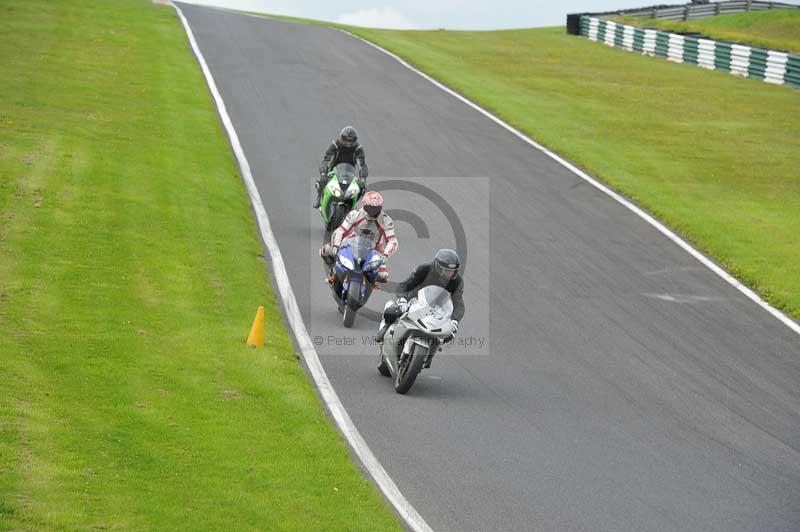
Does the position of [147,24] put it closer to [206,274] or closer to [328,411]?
[206,274]

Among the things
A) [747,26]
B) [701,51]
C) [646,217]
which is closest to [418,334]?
[646,217]

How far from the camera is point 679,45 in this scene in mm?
51844

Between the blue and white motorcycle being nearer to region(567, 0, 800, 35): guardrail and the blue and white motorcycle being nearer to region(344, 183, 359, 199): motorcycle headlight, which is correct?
region(344, 183, 359, 199): motorcycle headlight

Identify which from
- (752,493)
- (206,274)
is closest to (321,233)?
(206,274)

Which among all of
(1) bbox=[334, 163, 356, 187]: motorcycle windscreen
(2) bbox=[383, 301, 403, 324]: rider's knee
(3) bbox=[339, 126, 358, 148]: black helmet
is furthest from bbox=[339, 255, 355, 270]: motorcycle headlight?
(3) bbox=[339, 126, 358, 148]: black helmet

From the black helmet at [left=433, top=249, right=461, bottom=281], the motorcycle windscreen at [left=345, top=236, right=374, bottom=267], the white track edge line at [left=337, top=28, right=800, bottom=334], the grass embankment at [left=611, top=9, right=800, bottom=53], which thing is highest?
the black helmet at [left=433, top=249, right=461, bottom=281]

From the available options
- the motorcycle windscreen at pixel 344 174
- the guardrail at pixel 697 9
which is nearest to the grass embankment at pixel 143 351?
the motorcycle windscreen at pixel 344 174

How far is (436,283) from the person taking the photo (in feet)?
47.3

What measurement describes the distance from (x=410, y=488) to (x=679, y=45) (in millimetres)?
44107

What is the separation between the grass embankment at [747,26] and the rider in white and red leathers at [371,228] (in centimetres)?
3754

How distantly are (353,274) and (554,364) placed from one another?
328 cm

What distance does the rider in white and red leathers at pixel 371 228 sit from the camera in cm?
1762

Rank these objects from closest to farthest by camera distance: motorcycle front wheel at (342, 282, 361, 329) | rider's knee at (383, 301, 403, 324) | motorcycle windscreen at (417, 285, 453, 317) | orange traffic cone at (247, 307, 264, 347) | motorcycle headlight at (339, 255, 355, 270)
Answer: motorcycle windscreen at (417, 285, 453, 317) < rider's knee at (383, 301, 403, 324) < orange traffic cone at (247, 307, 264, 347) < motorcycle front wheel at (342, 282, 361, 329) < motorcycle headlight at (339, 255, 355, 270)

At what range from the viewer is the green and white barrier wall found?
4566cm
